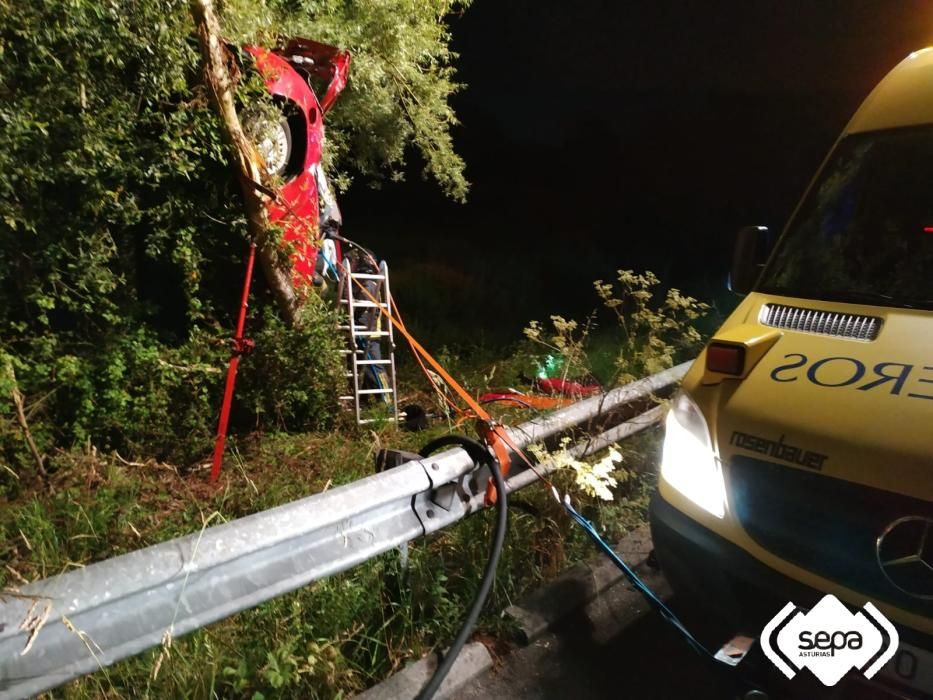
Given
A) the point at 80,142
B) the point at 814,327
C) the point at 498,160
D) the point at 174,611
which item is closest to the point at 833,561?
the point at 814,327

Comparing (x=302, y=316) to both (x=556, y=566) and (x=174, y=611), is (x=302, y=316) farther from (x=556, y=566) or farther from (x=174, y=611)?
(x=174, y=611)

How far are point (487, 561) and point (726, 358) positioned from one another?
1.22 metres

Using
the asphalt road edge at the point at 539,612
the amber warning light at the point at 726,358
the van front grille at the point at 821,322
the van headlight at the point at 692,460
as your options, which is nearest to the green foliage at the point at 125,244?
the asphalt road edge at the point at 539,612

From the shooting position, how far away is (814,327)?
2.55 meters

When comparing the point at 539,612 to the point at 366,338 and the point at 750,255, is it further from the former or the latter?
the point at 366,338

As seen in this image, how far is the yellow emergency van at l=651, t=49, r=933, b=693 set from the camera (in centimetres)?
199

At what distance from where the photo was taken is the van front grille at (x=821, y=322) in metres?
2.42

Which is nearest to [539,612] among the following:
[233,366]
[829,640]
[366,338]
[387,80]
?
[829,640]

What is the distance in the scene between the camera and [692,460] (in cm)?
256

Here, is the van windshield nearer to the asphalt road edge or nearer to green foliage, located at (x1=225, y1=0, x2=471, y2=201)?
the asphalt road edge

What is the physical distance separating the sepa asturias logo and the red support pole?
3.27m

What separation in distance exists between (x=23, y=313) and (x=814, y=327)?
168 inches

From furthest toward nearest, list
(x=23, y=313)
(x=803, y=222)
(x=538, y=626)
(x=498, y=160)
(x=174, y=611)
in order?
(x=498, y=160) → (x=23, y=313) → (x=803, y=222) → (x=538, y=626) → (x=174, y=611)

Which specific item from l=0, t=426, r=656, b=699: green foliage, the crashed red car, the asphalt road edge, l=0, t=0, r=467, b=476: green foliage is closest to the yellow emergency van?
the asphalt road edge
